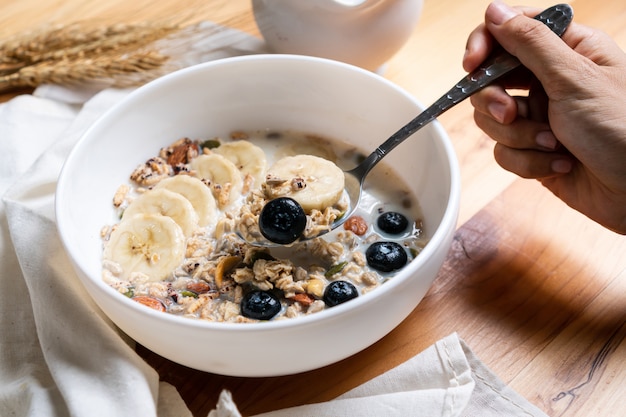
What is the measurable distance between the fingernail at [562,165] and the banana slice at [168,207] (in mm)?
544

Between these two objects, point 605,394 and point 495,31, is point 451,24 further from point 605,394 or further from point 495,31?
point 605,394

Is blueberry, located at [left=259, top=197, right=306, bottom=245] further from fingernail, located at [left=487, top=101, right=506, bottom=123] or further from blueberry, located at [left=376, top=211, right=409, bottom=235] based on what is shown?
fingernail, located at [left=487, top=101, right=506, bottom=123]

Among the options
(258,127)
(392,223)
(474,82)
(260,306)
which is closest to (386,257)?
(392,223)

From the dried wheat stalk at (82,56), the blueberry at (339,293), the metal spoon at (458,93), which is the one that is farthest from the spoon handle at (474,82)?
the dried wheat stalk at (82,56)

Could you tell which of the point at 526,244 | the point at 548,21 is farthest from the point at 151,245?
the point at 548,21

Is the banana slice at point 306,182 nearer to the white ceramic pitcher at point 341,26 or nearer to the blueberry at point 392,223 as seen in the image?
the blueberry at point 392,223

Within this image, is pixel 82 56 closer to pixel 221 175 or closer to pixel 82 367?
pixel 221 175

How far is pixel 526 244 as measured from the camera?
1072 mm

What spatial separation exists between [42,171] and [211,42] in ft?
1.49

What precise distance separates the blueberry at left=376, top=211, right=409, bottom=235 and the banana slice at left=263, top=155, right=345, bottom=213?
0.24 ft

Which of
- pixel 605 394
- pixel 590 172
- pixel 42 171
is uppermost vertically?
pixel 42 171

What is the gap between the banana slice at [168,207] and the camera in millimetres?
1039

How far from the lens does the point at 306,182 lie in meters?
1.03

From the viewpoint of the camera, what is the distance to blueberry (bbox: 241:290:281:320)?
909 millimetres
